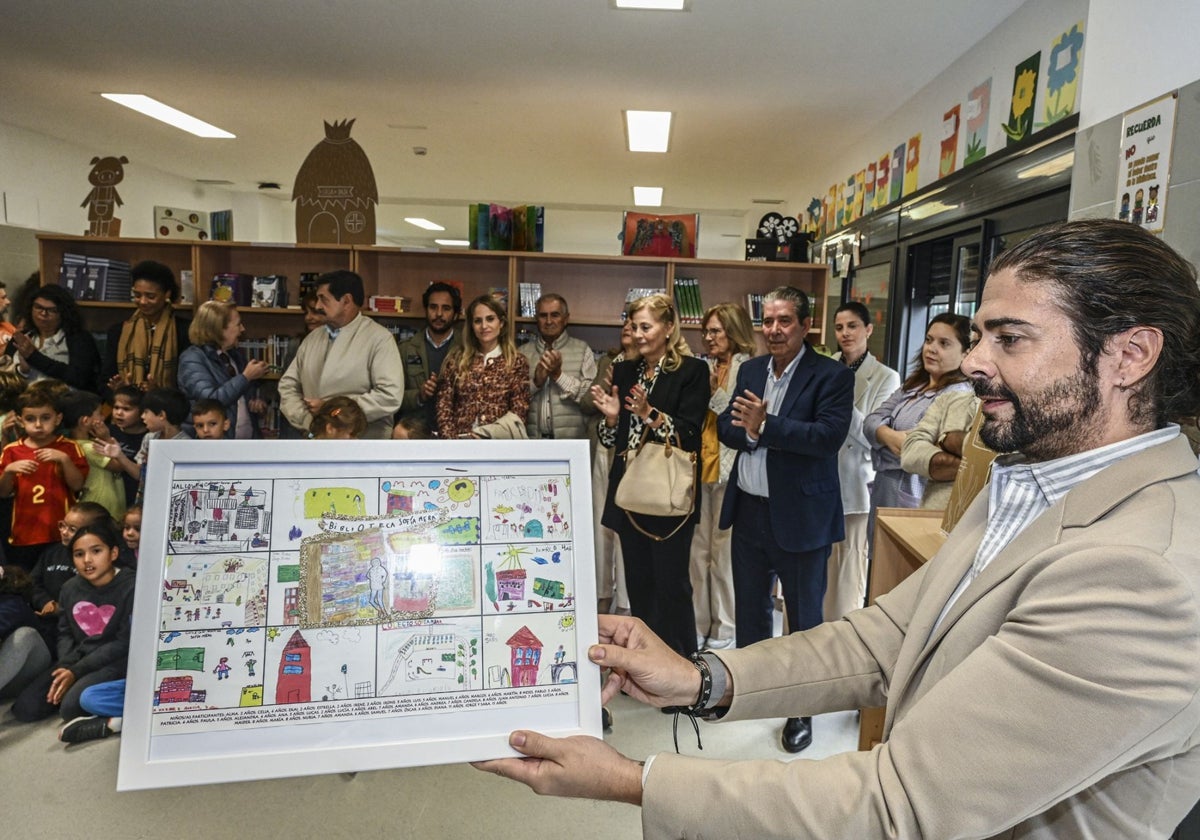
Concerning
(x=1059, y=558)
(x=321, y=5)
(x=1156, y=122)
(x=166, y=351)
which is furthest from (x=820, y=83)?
(x=1059, y=558)

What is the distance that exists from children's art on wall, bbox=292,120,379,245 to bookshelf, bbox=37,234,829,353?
0.91 feet

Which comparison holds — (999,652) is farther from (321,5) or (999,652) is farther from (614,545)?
(321,5)

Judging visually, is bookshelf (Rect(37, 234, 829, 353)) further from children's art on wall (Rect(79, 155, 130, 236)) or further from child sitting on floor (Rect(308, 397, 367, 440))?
child sitting on floor (Rect(308, 397, 367, 440))

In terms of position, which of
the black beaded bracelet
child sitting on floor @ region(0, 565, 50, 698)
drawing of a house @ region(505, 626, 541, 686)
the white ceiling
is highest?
the white ceiling

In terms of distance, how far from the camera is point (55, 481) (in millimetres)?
→ 3441

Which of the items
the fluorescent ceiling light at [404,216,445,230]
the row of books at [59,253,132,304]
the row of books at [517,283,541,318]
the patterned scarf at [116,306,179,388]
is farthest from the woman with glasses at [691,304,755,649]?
the fluorescent ceiling light at [404,216,445,230]

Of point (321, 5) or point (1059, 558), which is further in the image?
point (321, 5)

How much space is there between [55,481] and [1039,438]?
3991mm

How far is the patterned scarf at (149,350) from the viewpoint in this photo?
4207mm

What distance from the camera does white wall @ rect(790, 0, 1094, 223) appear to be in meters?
3.35

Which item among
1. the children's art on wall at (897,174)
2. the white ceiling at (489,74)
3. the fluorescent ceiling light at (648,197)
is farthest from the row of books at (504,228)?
the fluorescent ceiling light at (648,197)

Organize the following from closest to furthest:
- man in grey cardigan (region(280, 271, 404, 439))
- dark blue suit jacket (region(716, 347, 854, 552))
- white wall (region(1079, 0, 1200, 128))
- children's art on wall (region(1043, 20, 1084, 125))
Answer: white wall (region(1079, 0, 1200, 128)) → dark blue suit jacket (region(716, 347, 854, 552)) → children's art on wall (region(1043, 20, 1084, 125)) → man in grey cardigan (region(280, 271, 404, 439))

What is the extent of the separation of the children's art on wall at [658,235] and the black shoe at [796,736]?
8.92ft

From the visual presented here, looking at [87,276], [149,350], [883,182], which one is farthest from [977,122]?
[87,276]
